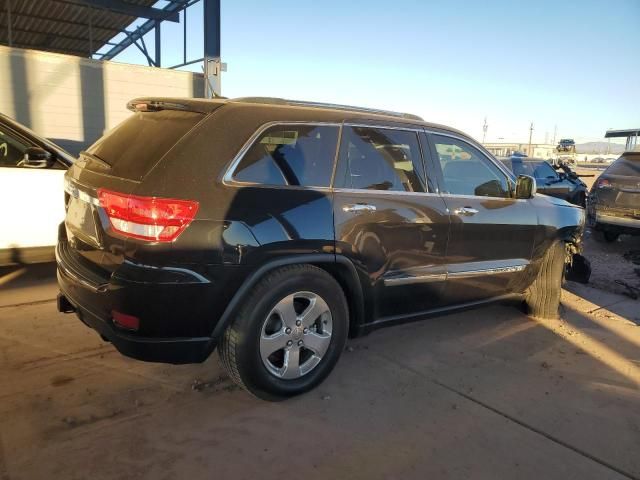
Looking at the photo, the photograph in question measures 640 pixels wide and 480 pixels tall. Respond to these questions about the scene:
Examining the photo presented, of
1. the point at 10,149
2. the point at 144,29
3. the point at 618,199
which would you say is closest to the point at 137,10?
the point at 144,29

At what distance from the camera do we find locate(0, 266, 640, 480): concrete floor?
8.52 feet

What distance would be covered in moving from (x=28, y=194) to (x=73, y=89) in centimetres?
678

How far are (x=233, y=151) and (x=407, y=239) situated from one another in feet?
4.54

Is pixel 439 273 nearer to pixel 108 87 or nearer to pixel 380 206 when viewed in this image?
pixel 380 206

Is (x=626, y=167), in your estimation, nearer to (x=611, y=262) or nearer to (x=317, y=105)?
(x=611, y=262)

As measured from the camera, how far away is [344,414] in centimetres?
309

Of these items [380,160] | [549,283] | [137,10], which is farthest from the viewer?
[137,10]

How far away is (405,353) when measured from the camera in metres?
4.02

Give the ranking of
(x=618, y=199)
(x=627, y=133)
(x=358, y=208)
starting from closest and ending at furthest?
1. (x=358, y=208)
2. (x=618, y=199)
3. (x=627, y=133)

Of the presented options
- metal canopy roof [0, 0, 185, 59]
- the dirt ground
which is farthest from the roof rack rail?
metal canopy roof [0, 0, 185, 59]

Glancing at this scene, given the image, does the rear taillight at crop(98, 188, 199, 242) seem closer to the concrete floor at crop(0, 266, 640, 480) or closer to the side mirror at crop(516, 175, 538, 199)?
the concrete floor at crop(0, 266, 640, 480)

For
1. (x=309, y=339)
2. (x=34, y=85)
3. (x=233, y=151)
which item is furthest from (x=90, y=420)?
(x=34, y=85)

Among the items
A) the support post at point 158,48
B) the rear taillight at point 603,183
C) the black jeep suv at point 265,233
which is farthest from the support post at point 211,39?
the black jeep suv at point 265,233

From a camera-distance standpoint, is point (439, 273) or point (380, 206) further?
point (439, 273)
